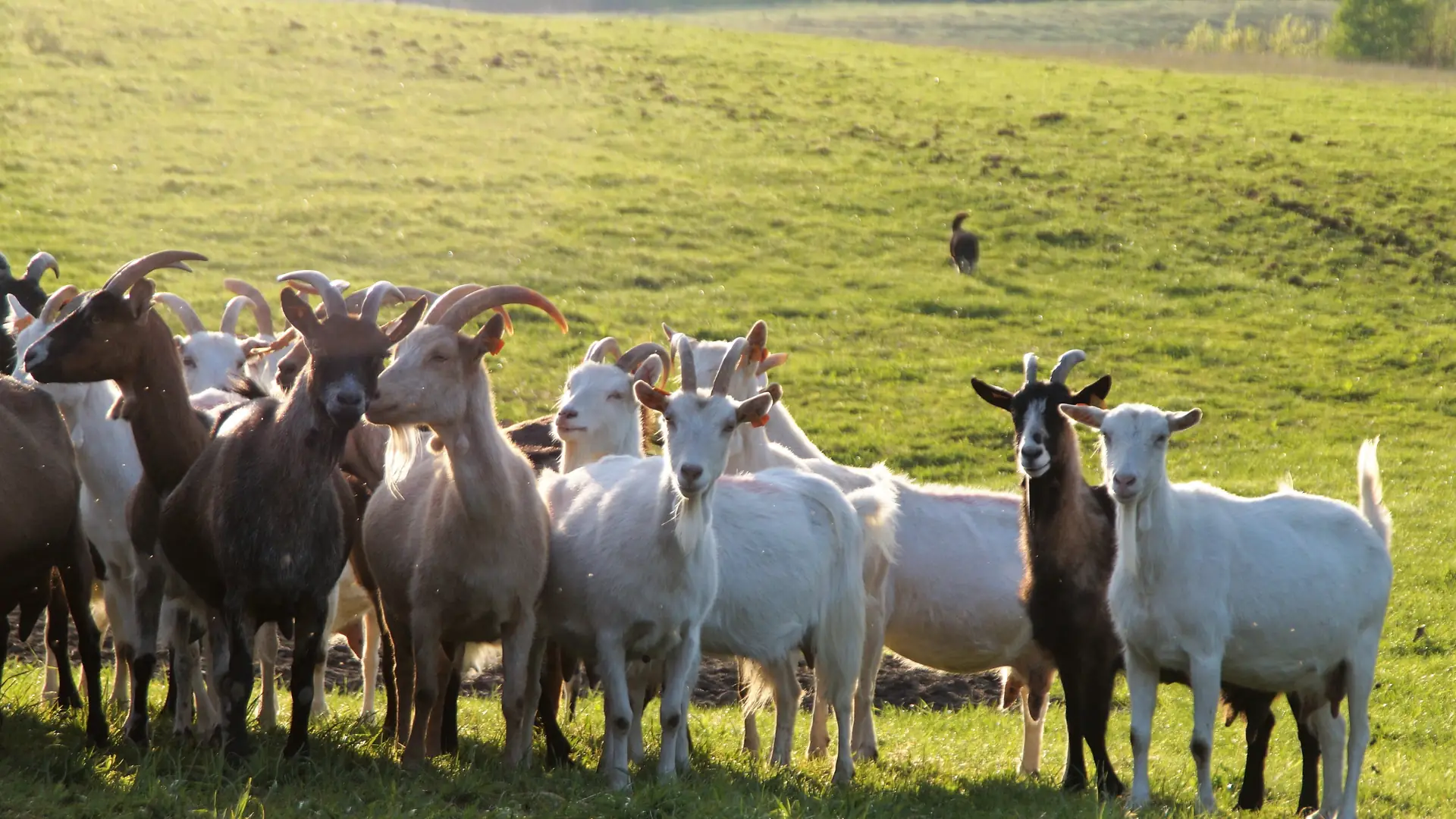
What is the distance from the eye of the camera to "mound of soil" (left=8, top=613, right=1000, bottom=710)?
33.7 ft

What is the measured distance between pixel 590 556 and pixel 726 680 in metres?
3.90

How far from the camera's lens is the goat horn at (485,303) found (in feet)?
23.8

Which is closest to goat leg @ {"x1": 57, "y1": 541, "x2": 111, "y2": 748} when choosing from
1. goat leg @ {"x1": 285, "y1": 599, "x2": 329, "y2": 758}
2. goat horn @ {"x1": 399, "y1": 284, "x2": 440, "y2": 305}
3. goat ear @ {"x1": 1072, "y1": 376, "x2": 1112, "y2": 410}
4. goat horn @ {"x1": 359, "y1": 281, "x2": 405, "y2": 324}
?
goat leg @ {"x1": 285, "y1": 599, "x2": 329, "y2": 758}

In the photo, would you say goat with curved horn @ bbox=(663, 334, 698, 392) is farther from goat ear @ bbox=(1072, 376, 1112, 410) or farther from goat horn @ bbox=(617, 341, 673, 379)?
goat ear @ bbox=(1072, 376, 1112, 410)

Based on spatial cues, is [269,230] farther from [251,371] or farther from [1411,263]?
[1411,263]

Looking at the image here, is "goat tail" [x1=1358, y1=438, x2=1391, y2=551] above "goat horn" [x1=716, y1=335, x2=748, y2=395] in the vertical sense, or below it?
below

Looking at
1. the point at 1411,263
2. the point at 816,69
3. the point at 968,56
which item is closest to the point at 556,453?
the point at 1411,263

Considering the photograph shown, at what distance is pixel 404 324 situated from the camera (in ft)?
24.6

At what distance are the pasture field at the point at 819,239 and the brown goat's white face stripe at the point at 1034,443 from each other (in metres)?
1.61

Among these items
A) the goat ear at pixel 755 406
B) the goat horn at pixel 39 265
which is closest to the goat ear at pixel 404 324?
the goat ear at pixel 755 406

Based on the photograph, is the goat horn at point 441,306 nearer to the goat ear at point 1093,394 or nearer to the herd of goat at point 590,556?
the herd of goat at point 590,556

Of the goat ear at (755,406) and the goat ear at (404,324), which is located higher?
the goat ear at (404,324)

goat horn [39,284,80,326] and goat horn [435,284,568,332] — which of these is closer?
goat horn [435,284,568,332]

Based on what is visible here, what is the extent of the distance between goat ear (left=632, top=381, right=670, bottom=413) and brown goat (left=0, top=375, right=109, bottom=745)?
267 centimetres
